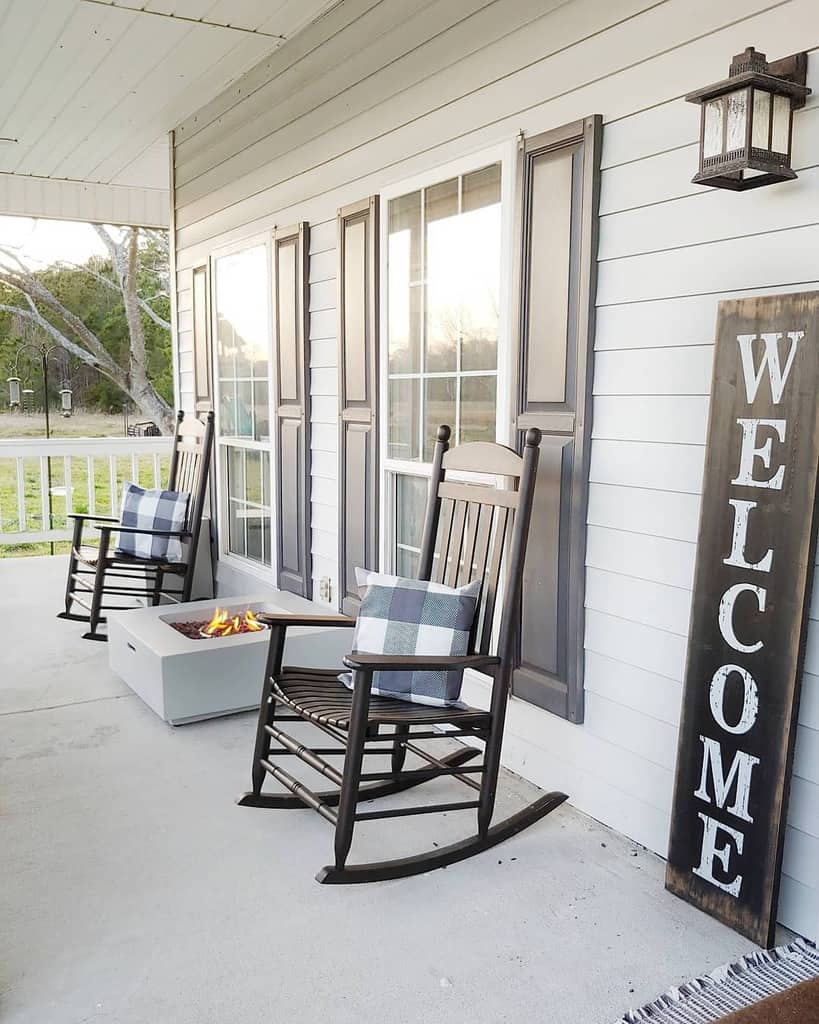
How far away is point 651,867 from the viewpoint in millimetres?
2596

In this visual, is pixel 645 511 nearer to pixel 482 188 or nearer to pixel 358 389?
pixel 482 188

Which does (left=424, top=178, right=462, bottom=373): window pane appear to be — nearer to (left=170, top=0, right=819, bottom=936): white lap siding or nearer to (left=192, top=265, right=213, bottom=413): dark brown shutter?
(left=170, top=0, right=819, bottom=936): white lap siding

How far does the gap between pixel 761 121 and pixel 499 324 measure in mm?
1226

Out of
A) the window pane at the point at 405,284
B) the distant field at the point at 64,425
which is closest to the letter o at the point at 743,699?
the window pane at the point at 405,284

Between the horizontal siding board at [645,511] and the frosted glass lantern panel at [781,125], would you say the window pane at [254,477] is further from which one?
the frosted glass lantern panel at [781,125]

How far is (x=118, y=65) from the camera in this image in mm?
4711

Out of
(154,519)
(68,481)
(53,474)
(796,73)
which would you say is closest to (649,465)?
(796,73)

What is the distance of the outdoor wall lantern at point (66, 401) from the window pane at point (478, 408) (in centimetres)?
726

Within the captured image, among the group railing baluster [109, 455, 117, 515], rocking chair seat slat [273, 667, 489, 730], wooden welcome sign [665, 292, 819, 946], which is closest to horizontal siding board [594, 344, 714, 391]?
wooden welcome sign [665, 292, 819, 946]

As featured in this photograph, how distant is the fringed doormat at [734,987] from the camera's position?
1.96 m

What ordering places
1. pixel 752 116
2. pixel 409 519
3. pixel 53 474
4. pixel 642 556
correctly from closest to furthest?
pixel 752 116, pixel 642 556, pixel 409 519, pixel 53 474

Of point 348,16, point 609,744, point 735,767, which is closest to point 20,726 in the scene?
point 609,744

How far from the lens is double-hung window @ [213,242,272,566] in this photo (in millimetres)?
5141

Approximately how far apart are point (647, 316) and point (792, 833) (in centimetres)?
142
